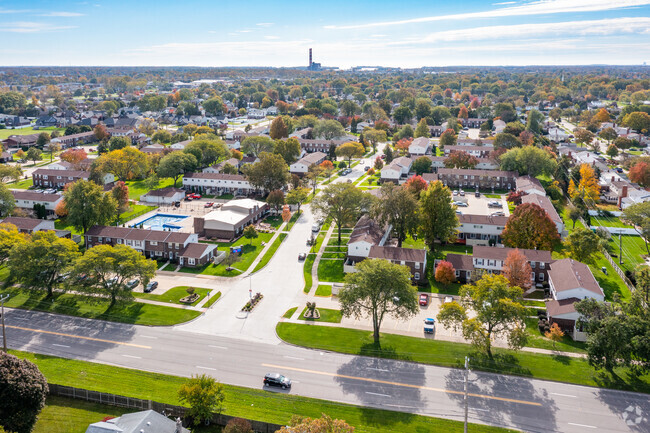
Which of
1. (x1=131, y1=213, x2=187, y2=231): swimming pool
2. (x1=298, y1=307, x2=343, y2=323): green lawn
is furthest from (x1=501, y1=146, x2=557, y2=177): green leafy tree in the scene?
(x1=131, y1=213, x2=187, y2=231): swimming pool

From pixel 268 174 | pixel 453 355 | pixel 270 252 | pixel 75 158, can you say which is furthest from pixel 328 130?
pixel 453 355

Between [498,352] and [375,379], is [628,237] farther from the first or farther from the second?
[375,379]

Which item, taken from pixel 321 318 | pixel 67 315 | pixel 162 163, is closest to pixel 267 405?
pixel 321 318

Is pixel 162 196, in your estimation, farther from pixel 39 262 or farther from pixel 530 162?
pixel 530 162

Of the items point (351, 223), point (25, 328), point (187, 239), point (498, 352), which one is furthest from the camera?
point (351, 223)

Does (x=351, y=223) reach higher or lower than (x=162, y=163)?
lower

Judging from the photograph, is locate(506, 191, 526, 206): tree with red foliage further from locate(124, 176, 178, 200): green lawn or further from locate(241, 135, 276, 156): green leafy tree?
locate(124, 176, 178, 200): green lawn
